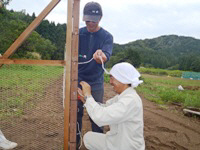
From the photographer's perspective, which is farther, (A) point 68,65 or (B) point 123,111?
(A) point 68,65

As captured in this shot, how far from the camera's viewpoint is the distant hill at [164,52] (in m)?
60.4

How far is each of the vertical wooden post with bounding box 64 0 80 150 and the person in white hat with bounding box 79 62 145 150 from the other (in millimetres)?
148

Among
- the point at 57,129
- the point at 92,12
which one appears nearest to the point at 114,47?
the point at 57,129

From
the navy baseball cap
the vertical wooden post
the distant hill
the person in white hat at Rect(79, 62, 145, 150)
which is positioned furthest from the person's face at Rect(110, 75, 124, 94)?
the distant hill

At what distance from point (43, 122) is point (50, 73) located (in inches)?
78.2

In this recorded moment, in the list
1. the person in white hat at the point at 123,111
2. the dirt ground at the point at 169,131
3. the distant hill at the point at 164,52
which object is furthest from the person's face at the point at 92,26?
the distant hill at the point at 164,52

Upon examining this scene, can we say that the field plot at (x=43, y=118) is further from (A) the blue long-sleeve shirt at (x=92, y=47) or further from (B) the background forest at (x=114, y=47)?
(B) the background forest at (x=114, y=47)

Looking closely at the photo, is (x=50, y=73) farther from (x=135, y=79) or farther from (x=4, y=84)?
(x=135, y=79)

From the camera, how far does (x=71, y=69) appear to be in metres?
1.86

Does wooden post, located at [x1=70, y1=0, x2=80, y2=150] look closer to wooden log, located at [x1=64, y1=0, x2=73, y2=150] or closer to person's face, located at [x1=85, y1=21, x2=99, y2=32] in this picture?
wooden log, located at [x1=64, y1=0, x2=73, y2=150]

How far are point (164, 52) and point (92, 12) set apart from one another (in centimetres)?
10233

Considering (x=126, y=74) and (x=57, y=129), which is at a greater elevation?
(x=126, y=74)

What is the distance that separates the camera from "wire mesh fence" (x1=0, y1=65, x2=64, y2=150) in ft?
7.42

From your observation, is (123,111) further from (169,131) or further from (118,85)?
(169,131)
